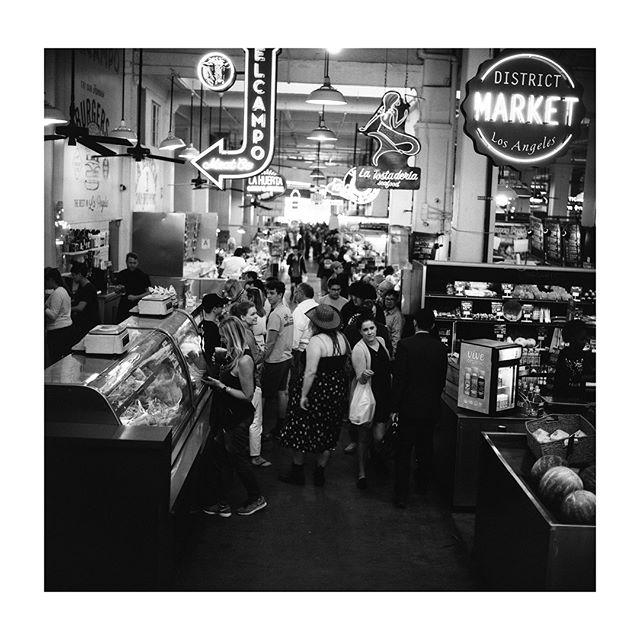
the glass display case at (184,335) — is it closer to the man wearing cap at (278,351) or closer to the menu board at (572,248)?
the man wearing cap at (278,351)

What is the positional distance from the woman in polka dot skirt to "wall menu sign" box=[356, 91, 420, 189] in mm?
5904

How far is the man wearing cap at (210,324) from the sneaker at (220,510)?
177cm

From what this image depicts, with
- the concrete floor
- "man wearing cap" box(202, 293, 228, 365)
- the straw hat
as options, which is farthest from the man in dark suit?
"man wearing cap" box(202, 293, 228, 365)

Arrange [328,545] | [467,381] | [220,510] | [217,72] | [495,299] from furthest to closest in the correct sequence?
[495,299]
[217,72]
[467,381]
[220,510]
[328,545]

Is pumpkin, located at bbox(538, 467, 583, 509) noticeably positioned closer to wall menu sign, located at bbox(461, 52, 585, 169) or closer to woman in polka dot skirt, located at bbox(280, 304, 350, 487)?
wall menu sign, located at bbox(461, 52, 585, 169)

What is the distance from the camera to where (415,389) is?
270 inches

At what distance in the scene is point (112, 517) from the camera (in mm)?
4539

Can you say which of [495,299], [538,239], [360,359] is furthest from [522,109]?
[538,239]

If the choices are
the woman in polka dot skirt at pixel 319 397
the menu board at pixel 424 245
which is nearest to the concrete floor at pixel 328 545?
the woman in polka dot skirt at pixel 319 397

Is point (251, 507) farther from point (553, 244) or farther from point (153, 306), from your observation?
point (553, 244)

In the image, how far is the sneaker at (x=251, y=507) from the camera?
6.66 m

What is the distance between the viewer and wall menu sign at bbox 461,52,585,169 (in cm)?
602

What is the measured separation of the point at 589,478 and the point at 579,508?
0.42m
